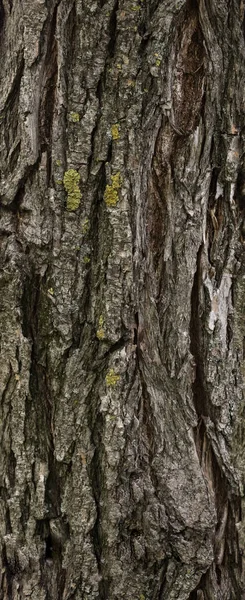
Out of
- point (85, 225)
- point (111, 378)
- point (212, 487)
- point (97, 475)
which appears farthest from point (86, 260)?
point (212, 487)

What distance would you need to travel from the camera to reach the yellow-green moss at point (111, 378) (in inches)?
68.0

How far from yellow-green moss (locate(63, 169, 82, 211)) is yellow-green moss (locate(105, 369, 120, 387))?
50 cm

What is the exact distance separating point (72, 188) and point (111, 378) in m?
0.58

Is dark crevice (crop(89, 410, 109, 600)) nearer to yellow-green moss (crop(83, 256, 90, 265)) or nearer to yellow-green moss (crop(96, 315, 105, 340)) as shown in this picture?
yellow-green moss (crop(96, 315, 105, 340))

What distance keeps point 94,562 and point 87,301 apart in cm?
78

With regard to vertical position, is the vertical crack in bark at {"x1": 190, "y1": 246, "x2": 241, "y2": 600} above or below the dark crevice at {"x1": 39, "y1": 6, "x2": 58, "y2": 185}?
below

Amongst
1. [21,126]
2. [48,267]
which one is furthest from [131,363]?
[21,126]

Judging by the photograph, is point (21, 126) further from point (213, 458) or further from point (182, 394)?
point (213, 458)

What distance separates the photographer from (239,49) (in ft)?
6.03

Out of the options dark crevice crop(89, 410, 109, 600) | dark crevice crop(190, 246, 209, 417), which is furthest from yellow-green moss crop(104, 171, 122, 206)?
dark crevice crop(89, 410, 109, 600)

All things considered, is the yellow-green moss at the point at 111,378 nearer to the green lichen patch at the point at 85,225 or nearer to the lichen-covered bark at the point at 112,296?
the lichen-covered bark at the point at 112,296

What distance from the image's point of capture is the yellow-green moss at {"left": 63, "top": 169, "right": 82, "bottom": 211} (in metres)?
1.73

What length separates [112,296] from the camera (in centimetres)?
173

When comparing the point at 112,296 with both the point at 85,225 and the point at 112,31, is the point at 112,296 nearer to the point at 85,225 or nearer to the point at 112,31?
the point at 85,225
